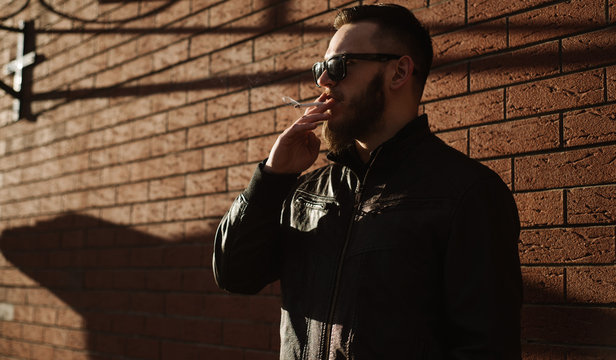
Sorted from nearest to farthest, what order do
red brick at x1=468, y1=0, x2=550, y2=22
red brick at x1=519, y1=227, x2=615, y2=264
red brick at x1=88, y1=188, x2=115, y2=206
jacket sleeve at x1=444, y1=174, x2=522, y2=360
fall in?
jacket sleeve at x1=444, y1=174, x2=522, y2=360
red brick at x1=519, y1=227, x2=615, y2=264
red brick at x1=468, y1=0, x2=550, y2=22
red brick at x1=88, y1=188, x2=115, y2=206

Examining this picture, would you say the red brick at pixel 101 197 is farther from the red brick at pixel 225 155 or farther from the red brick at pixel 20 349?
the red brick at pixel 20 349

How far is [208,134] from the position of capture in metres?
3.51

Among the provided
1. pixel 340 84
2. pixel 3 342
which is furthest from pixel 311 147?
pixel 3 342

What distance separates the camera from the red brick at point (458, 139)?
237 cm

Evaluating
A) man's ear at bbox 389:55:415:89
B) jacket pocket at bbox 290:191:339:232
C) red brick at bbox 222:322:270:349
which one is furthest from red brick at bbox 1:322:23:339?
man's ear at bbox 389:55:415:89

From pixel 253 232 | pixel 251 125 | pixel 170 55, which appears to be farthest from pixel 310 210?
pixel 170 55

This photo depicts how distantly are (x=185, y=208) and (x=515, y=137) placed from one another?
1980mm

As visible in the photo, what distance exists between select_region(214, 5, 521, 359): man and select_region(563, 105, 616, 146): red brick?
46 centimetres

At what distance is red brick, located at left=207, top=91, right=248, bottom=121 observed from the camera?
3.34 meters

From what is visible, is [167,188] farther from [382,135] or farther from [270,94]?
[382,135]

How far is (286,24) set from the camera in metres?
3.16

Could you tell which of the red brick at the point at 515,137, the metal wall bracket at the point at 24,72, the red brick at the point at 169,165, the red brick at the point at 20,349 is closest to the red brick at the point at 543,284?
the red brick at the point at 515,137

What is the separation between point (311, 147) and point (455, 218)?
0.65 meters

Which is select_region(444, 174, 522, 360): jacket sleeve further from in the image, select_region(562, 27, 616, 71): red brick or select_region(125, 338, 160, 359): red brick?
select_region(125, 338, 160, 359): red brick
